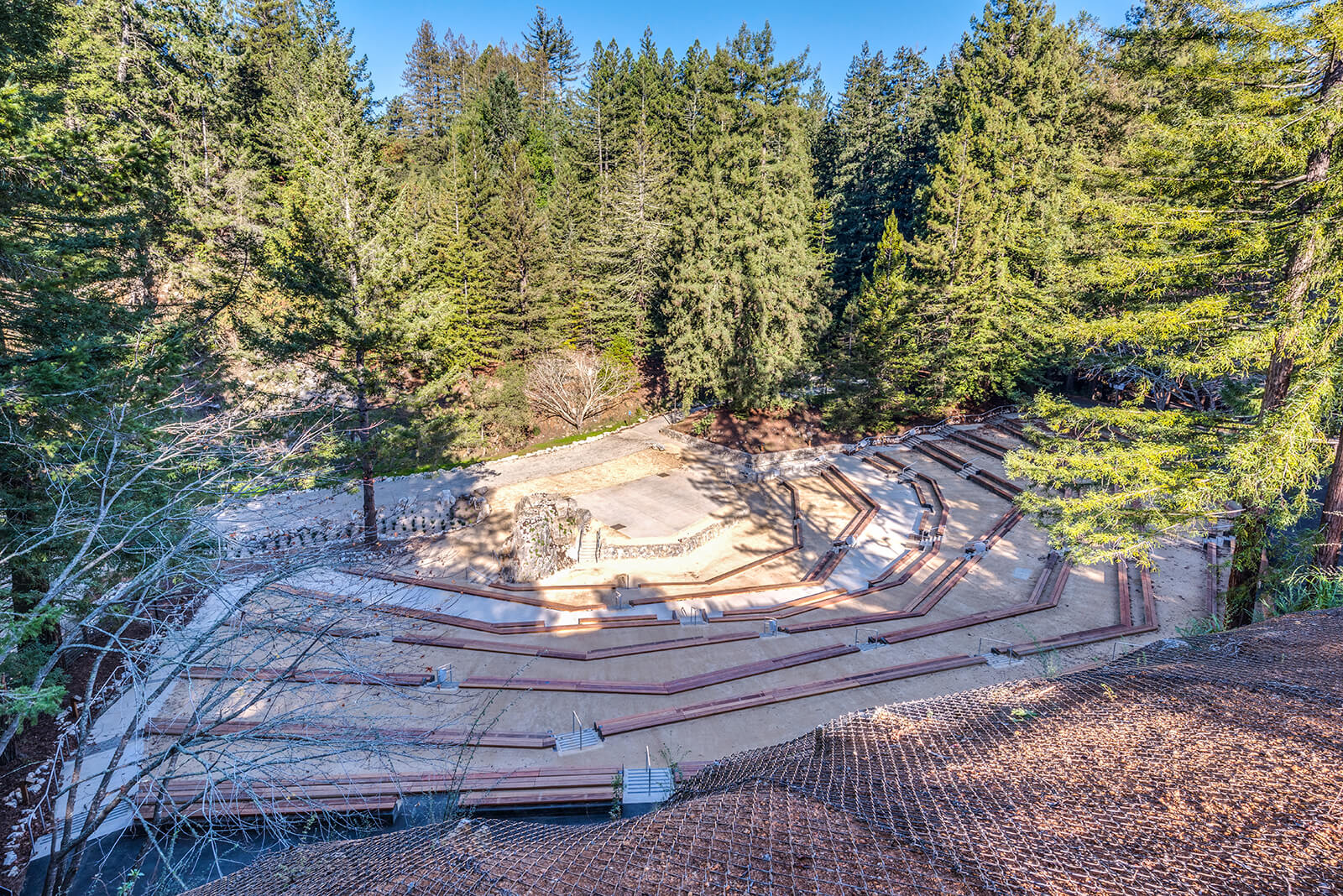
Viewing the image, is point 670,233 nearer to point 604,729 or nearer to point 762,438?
point 762,438

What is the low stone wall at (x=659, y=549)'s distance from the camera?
16469 mm

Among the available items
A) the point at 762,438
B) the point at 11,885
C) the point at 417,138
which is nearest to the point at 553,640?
the point at 11,885

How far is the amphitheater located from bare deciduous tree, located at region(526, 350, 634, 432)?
7.56m

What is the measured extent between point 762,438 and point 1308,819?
75.8 feet

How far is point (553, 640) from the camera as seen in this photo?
11.5 metres

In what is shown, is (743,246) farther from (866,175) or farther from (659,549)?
(866,175)

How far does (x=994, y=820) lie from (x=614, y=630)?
974 cm

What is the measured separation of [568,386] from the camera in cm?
2931

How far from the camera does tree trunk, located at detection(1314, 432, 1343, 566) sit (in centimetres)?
827

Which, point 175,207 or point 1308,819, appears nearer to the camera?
point 1308,819

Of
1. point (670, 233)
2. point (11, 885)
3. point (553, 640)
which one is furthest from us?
point (670, 233)

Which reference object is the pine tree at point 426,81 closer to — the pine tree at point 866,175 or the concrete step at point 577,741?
the pine tree at point 866,175

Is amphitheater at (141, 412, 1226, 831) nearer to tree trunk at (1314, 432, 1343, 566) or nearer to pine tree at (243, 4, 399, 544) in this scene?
tree trunk at (1314, 432, 1343, 566)

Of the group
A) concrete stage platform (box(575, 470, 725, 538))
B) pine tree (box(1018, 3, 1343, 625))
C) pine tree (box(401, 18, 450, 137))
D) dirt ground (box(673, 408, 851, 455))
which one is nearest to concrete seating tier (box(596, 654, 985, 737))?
pine tree (box(1018, 3, 1343, 625))
